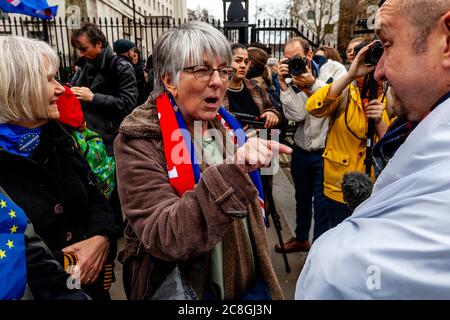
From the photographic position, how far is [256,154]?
103 centimetres

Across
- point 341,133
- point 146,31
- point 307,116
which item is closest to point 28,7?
point 307,116

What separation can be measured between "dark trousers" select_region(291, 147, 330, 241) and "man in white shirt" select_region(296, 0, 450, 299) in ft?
6.75

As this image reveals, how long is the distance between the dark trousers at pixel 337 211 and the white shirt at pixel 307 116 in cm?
65

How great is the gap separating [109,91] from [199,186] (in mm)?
2821

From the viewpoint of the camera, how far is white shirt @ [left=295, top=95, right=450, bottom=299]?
63 centimetres

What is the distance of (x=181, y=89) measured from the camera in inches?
55.3

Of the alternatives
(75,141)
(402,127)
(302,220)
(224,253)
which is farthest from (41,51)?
(302,220)

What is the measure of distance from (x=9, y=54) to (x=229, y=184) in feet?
3.47

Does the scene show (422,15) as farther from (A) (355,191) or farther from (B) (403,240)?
(A) (355,191)

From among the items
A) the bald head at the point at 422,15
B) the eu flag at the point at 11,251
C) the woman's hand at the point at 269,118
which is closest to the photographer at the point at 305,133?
the woman's hand at the point at 269,118

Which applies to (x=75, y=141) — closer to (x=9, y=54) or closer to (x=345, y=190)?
(x=9, y=54)

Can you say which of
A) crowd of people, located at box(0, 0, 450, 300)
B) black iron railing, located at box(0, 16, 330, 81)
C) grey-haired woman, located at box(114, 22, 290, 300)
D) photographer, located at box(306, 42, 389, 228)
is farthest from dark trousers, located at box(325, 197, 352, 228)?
black iron railing, located at box(0, 16, 330, 81)

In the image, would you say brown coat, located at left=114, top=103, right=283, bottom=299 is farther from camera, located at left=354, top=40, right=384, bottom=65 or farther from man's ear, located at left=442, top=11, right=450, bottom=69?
camera, located at left=354, top=40, right=384, bottom=65

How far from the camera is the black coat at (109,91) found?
11.1ft
